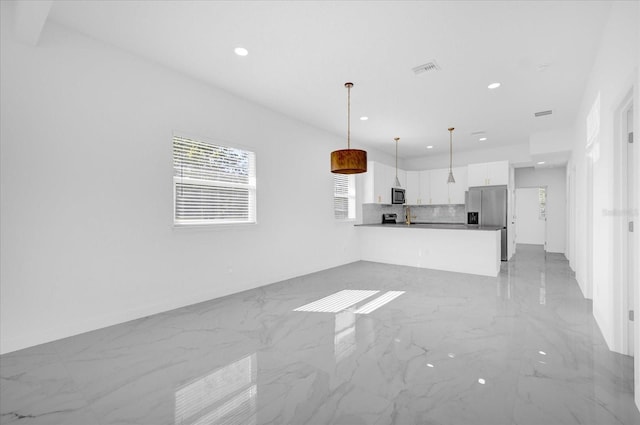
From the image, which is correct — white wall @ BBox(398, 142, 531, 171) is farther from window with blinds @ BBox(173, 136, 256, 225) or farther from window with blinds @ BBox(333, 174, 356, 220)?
window with blinds @ BBox(173, 136, 256, 225)

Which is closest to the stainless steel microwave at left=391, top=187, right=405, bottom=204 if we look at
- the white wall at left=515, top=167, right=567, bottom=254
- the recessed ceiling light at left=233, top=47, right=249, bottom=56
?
the white wall at left=515, top=167, right=567, bottom=254

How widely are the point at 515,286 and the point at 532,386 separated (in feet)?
10.4

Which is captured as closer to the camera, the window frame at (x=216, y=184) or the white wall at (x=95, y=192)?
the white wall at (x=95, y=192)

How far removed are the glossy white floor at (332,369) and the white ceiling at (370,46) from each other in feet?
9.67

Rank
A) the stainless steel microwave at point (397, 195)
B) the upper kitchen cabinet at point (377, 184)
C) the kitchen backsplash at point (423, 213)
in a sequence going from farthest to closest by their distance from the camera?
the stainless steel microwave at point (397, 195), the kitchen backsplash at point (423, 213), the upper kitchen cabinet at point (377, 184)

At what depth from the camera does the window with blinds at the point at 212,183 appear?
3676mm

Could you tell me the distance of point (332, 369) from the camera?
7.13 ft

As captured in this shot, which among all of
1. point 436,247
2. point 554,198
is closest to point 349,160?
point 436,247

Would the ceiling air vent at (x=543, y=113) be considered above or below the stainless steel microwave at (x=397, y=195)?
above

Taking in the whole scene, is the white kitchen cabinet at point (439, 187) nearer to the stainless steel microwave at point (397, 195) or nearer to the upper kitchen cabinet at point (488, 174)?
the upper kitchen cabinet at point (488, 174)

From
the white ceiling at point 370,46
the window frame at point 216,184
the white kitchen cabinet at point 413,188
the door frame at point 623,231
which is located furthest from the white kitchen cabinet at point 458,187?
the window frame at point 216,184

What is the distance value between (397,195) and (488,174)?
7.41ft

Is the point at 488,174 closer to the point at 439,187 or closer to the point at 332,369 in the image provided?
the point at 439,187

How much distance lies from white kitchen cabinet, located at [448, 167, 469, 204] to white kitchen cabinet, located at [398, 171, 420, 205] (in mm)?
902
